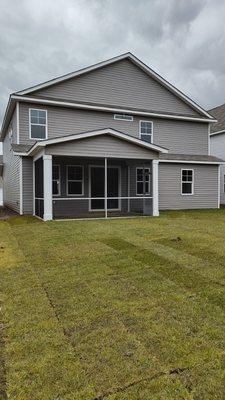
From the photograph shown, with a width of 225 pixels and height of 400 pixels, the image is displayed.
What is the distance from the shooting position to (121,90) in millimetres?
18766

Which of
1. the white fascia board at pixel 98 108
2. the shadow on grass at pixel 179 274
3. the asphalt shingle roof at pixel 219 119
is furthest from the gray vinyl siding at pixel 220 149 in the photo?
the shadow on grass at pixel 179 274

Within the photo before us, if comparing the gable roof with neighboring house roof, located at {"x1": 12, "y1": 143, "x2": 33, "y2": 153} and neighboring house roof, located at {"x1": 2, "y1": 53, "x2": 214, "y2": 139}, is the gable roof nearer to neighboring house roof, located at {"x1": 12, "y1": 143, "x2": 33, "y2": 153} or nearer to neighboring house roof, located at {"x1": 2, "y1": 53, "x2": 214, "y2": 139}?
neighboring house roof, located at {"x1": 2, "y1": 53, "x2": 214, "y2": 139}

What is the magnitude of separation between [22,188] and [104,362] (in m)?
13.8

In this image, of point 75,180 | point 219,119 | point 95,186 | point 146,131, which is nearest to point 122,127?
point 146,131

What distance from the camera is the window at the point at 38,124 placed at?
16.6 metres

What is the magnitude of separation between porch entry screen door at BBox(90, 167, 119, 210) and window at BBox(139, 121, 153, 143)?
253 centimetres

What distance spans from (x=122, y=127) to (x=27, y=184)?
6.24 meters

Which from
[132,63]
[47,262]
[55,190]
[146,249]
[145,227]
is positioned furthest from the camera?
[132,63]

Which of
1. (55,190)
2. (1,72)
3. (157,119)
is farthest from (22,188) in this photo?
(1,72)

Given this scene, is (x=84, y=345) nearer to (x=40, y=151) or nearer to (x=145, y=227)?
(x=145, y=227)

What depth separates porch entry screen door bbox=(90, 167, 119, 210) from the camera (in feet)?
59.4

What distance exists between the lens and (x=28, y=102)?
16.4 m

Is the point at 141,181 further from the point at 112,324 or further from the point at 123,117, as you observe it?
the point at 112,324

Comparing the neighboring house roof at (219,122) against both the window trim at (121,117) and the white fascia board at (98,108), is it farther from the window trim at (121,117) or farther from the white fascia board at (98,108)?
the window trim at (121,117)
